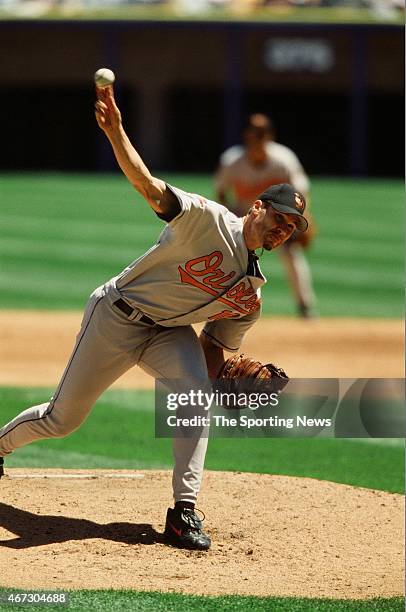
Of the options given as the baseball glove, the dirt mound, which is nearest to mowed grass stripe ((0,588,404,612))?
the baseball glove

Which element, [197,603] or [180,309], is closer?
[197,603]

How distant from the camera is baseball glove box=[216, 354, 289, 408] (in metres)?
5.29

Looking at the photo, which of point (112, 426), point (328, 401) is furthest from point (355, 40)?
point (328, 401)

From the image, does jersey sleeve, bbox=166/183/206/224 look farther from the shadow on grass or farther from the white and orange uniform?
the white and orange uniform

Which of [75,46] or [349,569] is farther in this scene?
[75,46]

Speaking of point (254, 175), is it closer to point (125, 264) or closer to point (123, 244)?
point (125, 264)

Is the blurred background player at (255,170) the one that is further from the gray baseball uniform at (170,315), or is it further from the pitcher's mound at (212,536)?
the gray baseball uniform at (170,315)

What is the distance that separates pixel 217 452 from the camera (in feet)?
24.4

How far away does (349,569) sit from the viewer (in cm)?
504

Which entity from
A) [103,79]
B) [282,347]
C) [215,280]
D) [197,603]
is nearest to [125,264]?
[282,347]

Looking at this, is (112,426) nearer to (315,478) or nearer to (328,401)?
(315,478)

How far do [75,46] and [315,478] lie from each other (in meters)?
25.6

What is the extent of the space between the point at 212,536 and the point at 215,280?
1264 millimetres

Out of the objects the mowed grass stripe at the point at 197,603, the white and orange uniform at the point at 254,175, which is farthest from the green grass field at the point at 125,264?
the white and orange uniform at the point at 254,175
